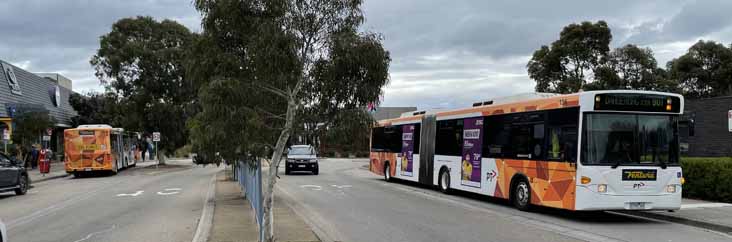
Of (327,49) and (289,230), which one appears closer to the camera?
(327,49)

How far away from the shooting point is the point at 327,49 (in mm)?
9031

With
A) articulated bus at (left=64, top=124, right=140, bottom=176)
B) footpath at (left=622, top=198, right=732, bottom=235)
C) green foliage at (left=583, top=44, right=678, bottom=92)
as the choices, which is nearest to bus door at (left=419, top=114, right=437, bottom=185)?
footpath at (left=622, top=198, right=732, bottom=235)

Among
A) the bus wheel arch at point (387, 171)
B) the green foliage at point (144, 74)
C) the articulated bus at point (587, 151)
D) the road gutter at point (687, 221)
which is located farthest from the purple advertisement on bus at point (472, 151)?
the green foliage at point (144, 74)

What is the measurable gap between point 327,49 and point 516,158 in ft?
26.8

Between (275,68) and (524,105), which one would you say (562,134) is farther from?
(275,68)

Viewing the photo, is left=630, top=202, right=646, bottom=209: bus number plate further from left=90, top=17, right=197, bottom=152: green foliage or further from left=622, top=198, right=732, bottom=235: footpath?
left=90, top=17, right=197, bottom=152: green foliage

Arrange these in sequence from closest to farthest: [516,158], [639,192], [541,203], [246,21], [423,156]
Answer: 1. [246,21]
2. [639,192]
3. [541,203]
4. [516,158]
5. [423,156]

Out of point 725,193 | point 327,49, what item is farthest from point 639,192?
point 327,49

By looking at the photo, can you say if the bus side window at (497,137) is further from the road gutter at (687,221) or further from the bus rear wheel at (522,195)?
the road gutter at (687,221)

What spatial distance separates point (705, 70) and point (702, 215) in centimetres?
3745

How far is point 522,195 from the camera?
50.3 ft

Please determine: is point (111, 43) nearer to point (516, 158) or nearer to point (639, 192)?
point (516, 158)

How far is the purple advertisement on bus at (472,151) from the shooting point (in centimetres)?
1794

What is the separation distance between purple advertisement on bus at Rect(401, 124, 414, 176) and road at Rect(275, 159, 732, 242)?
4405mm
